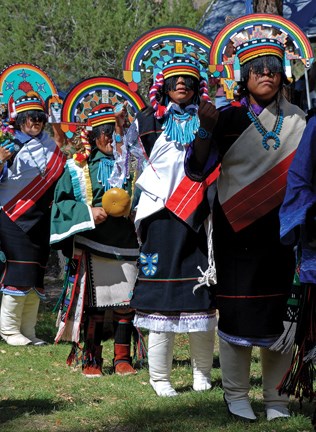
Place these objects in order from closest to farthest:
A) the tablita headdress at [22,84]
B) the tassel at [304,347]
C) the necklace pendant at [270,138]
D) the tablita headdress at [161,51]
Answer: the tassel at [304,347] → the necklace pendant at [270,138] → the tablita headdress at [161,51] → the tablita headdress at [22,84]

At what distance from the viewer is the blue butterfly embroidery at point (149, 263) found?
5.60m

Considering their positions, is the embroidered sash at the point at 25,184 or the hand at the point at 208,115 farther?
the embroidered sash at the point at 25,184


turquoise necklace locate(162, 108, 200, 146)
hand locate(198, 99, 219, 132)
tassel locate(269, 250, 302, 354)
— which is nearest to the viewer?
tassel locate(269, 250, 302, 354)

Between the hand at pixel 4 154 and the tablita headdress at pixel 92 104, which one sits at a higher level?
the tablita headdress at pixel 92 104

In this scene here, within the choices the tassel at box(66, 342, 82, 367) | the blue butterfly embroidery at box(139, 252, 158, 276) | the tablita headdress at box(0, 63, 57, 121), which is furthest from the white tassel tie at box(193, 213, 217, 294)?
the tablita headdress at box(0, 63, 57, 121)

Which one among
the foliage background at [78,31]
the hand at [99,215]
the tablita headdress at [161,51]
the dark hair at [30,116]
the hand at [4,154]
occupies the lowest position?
the hand at [99,215]

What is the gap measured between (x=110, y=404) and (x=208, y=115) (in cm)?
196

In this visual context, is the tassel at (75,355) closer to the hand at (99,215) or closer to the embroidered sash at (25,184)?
the hand at (99,215)

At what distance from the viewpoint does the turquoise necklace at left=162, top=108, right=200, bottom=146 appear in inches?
216

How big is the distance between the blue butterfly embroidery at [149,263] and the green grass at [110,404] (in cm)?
76

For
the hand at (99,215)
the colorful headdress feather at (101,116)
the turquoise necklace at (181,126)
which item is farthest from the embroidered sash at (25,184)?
the turquoise necklace at (181,126)

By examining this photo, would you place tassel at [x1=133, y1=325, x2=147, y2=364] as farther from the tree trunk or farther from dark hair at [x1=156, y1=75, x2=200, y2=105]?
the tree trunk

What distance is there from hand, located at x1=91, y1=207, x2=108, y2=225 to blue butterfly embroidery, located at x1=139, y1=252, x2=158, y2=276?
2.11 ft

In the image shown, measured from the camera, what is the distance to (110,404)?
5.49 meters
